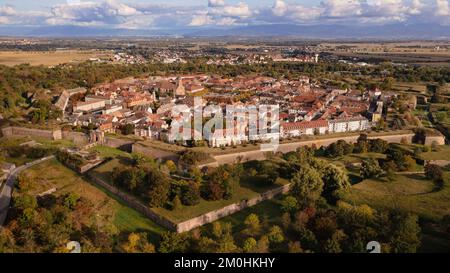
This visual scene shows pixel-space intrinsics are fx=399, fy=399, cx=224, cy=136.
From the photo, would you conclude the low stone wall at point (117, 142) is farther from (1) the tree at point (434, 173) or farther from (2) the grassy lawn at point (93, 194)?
(1) the tree at point (434, 173)

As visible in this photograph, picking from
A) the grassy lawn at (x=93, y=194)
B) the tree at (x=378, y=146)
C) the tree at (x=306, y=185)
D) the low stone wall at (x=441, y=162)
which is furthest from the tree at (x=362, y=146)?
the grassy lawn at (x=93, y=194)

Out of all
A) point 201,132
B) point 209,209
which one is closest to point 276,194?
point 209,209

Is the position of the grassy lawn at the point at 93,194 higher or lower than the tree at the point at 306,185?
lower

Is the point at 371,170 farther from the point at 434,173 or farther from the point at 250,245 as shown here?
the point at 250,245

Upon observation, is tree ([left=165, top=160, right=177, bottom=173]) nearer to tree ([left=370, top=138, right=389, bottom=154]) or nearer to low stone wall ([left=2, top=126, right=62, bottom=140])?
low stone wall ([left=2, top=126, right=62, bottom=140])

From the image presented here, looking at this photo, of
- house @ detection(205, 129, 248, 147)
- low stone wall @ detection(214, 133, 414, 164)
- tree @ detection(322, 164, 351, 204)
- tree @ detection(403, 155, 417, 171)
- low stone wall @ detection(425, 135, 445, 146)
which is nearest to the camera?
tree @ detection(322, 164, 351, 204)

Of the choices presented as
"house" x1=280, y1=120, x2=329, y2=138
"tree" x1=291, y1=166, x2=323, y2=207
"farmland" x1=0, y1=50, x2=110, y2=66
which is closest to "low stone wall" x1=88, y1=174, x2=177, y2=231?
"tree" x1=291, y1=166, x2=323, y2=207

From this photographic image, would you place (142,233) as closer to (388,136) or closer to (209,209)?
(209,209)
